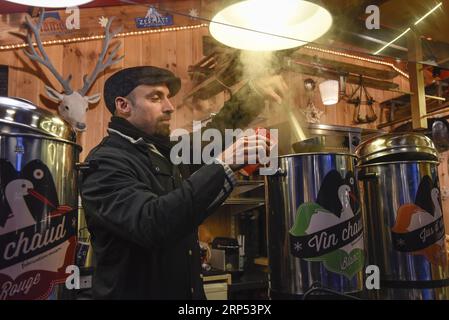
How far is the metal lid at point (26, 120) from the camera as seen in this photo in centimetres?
105

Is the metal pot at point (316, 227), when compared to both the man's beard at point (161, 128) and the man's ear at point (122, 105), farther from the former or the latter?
the man's ear at point (122, 105)

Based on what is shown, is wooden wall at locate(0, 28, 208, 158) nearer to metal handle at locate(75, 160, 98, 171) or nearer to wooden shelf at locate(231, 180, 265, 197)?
wooden shelf at locate(231, 180, 265, 197)

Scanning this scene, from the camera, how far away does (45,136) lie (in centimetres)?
110

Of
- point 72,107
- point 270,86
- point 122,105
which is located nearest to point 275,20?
point 122,105

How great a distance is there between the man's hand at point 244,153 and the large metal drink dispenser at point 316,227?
257mm

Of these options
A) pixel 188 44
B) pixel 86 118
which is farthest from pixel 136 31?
pixel 86 118

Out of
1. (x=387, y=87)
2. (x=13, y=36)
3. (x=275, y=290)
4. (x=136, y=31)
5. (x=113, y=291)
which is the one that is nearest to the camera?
Answer: (x=113, y=291)

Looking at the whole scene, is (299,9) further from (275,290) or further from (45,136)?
(275,290)

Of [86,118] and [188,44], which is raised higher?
[188,44]

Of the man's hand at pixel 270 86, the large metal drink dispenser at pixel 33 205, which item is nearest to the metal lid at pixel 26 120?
the large metal drink dispenser at pixel 33 205

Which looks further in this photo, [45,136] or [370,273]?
[370,273]

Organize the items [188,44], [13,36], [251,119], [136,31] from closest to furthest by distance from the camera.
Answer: [251,119] → [13,36] → [136,31] → [188,44]

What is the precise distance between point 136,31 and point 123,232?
268 cm

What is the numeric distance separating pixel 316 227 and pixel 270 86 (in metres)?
0.95
